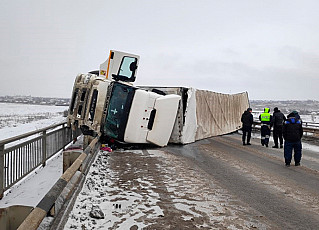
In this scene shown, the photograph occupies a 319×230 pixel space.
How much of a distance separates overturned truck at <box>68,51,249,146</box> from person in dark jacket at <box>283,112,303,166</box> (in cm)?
382

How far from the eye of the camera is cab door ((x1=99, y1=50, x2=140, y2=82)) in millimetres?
11307

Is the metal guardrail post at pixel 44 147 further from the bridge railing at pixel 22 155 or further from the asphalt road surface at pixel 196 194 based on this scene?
the asphalt road surface at pixel 196 194

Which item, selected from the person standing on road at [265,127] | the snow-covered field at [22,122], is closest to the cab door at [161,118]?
the person standing on road at [265,127]

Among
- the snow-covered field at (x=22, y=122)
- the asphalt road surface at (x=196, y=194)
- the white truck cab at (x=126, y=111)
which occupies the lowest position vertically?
the snow-covered field at (x=22, y=122)

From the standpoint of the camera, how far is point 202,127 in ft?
46.0

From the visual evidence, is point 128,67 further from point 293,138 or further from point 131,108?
point 293,138

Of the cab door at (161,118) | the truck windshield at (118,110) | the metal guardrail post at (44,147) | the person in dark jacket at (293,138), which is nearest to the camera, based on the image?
the metal guardrail post at (44,147)

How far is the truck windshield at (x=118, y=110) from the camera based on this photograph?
966 cm

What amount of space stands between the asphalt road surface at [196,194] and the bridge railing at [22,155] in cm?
137

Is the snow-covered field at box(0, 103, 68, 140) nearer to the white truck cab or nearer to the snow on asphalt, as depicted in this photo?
the white truck cab

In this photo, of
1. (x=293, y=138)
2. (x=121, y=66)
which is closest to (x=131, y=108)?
(x=121, y=66)

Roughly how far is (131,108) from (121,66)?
252 cm

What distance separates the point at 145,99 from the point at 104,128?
1.70 metres

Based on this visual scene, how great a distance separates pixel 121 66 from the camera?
452 inches
